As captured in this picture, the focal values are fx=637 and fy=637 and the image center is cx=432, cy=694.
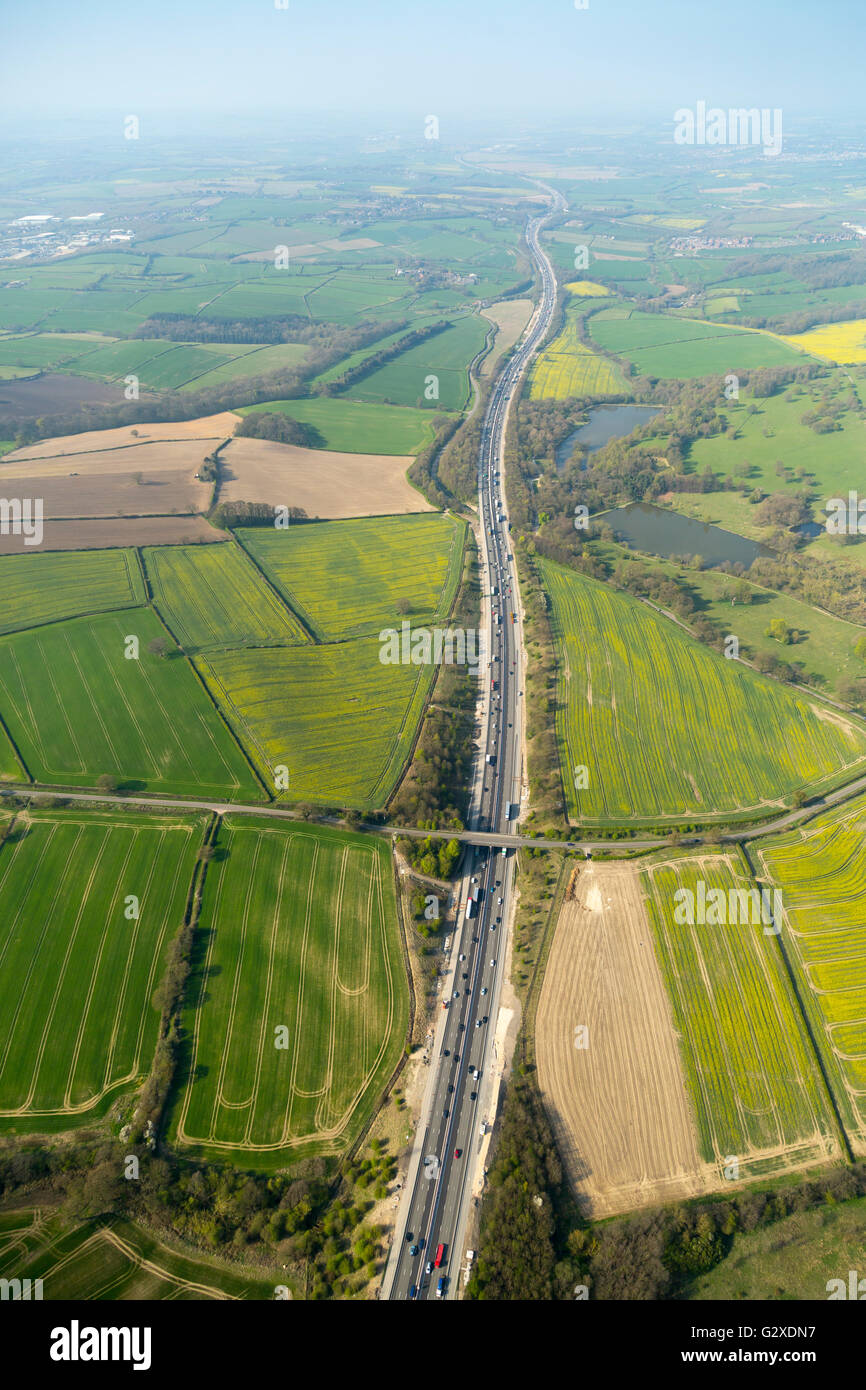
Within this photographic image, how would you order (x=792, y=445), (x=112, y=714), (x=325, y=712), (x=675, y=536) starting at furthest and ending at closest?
(x=792, y=445) → (x=675, y=536) → (x=325, y=712) → (x=112, y=714)

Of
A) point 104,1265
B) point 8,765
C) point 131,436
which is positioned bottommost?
point 104,1265

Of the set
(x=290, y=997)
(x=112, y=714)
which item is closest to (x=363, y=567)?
(x=112, y=714)

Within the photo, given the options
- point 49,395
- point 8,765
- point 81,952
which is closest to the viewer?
point 81,952

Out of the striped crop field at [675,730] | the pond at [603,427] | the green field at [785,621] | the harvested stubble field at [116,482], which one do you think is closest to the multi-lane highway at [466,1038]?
the striped crop field at [675,730]

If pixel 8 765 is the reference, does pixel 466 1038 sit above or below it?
below

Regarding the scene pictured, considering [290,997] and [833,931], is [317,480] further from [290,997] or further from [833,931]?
[833,931]

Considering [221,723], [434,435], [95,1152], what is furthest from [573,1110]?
[434,435]
